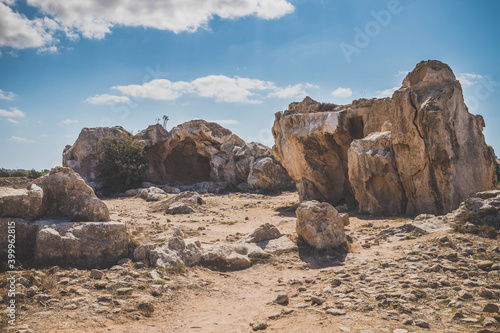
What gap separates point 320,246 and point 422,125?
6.04 m

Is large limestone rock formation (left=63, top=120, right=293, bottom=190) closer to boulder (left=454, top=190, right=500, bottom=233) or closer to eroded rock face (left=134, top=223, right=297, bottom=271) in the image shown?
eroded rock face (left=134, top=223, right=297, bottom=271)

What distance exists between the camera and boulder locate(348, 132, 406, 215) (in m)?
12.0

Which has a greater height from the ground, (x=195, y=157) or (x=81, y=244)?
(x=195, y=157)

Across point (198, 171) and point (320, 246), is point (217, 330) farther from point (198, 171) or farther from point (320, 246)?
point (198, 171)

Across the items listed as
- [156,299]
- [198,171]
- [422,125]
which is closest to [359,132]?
[422,125]

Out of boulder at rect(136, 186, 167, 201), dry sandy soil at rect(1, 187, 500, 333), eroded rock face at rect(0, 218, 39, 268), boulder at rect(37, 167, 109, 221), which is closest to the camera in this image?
dry sandy soil at rect(1, 187, 500, 333)

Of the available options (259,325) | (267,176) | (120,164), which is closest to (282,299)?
(259,325)

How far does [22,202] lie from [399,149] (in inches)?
428

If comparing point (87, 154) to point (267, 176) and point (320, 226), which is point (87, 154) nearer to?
point (267, 176)

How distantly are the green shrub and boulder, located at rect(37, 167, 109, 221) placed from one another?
17107 millimetres

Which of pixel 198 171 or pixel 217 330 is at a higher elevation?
pixel 198 171

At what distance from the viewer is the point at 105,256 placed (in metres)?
5.68

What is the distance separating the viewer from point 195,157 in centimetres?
3077

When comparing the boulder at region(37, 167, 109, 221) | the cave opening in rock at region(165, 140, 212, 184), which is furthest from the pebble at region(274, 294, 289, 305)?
the cave opening in rock at region(165, 140, 212, 184)
